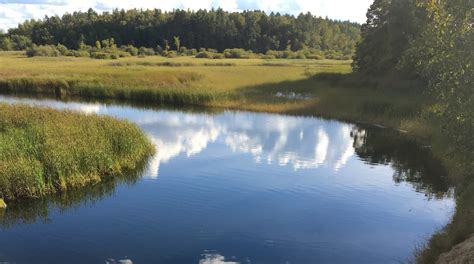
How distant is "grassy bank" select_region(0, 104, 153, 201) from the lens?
1767 centimetres

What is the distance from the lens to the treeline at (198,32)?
133 m

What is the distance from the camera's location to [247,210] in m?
17.9

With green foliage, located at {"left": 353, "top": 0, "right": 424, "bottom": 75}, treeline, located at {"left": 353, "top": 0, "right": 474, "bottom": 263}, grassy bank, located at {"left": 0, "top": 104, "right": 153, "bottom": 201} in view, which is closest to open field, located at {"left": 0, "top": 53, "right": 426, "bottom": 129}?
green foliage, located at {"left": 353, "top": 0, "right": 424, "bottom": 75}

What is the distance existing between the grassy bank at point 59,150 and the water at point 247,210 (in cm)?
73

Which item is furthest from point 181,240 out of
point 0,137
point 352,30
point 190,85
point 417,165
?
point 352,30

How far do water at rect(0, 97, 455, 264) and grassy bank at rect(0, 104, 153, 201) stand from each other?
2.39 ft

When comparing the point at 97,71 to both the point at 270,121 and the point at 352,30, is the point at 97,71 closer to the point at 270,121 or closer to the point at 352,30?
the point at 270,121

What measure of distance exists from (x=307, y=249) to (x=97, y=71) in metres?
51.1

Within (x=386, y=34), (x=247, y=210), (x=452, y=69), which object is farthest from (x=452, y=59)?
(x=386, y=34)

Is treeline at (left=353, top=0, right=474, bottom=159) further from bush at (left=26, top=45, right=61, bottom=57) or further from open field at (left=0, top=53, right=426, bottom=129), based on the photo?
bush at (left=26, top=45, right=61, bottom=57)

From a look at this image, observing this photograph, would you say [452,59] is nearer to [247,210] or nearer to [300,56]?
[247,210]

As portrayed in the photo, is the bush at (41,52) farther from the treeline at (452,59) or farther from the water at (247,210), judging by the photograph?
the treeline at (452,59)

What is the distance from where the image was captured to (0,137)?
19.9 meters

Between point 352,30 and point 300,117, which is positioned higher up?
point 352,30
